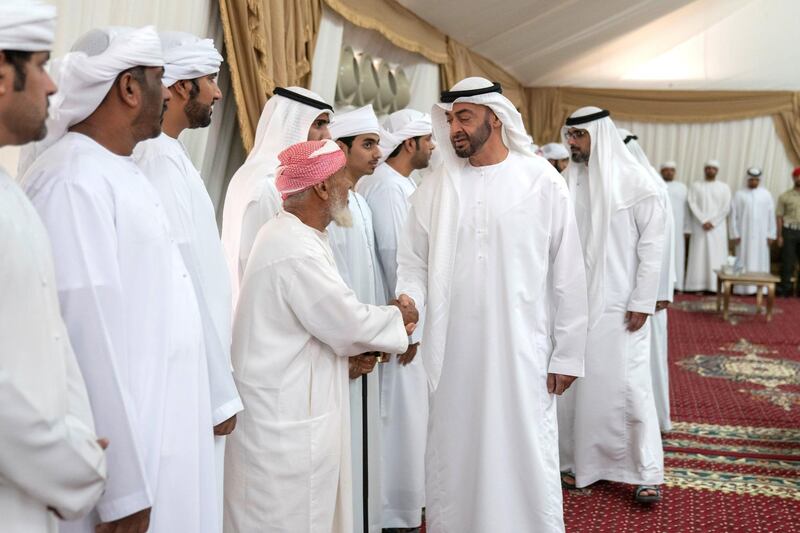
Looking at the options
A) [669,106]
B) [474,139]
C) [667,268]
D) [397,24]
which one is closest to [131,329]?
[474,139]

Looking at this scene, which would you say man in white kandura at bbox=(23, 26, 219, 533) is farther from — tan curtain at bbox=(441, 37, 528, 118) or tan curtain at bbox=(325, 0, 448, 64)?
tan curtain at bbox=(441, 37, 528, 118)

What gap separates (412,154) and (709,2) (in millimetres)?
8593

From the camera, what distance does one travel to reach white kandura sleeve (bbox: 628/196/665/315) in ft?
12.0

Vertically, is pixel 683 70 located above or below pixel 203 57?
above

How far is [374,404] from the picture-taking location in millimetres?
3055

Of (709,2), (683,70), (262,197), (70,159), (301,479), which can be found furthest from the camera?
(683,70)

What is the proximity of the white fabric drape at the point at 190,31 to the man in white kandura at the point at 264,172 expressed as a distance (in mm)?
655

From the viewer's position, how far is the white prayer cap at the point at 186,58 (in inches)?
90.4

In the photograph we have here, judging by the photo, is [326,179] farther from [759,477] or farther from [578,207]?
[759,477]

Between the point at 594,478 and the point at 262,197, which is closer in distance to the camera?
the point at 262,197

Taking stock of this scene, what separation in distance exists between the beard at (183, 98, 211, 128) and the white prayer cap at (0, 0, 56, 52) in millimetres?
1016

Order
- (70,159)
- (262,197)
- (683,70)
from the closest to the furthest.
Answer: (70,159)
(262,197)
(683,70)

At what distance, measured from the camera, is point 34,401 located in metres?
1.23

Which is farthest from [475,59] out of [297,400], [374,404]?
[297,400]
